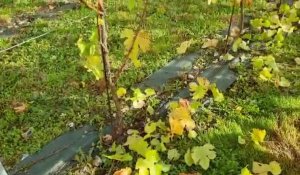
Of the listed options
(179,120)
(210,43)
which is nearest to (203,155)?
(179,120)

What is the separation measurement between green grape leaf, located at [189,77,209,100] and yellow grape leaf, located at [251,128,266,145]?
586 mm

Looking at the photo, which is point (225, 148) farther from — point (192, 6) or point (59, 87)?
point (192, 6)

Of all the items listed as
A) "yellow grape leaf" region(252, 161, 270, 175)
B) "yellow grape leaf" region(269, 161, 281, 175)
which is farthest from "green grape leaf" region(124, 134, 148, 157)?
"yellow grape leaf" region(269, 161, 281, 175)

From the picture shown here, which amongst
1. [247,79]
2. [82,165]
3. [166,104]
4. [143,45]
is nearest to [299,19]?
[247,79]

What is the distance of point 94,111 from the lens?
350cm

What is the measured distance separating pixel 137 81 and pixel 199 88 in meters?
0.70

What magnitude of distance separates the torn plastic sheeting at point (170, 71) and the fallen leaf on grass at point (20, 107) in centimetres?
106

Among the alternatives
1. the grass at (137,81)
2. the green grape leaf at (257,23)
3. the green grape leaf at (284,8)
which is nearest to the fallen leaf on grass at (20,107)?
the grass at (137,81)

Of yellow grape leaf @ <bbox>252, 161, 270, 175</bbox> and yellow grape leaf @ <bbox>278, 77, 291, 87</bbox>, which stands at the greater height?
yellow grape leaf @ <bbox>278, 77, 291, 87</bbox>

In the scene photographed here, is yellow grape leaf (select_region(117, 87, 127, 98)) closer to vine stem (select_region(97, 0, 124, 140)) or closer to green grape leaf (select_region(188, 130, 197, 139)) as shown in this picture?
vine stem (select_region(97, 0, 124, 140))

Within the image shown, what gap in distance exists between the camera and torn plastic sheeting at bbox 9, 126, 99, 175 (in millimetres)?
2992

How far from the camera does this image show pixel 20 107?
3.57 m

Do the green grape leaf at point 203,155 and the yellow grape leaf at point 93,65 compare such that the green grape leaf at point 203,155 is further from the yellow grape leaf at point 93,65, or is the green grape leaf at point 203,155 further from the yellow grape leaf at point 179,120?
the yellow grape leaf at point 93,65

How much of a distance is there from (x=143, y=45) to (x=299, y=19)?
2.58m
